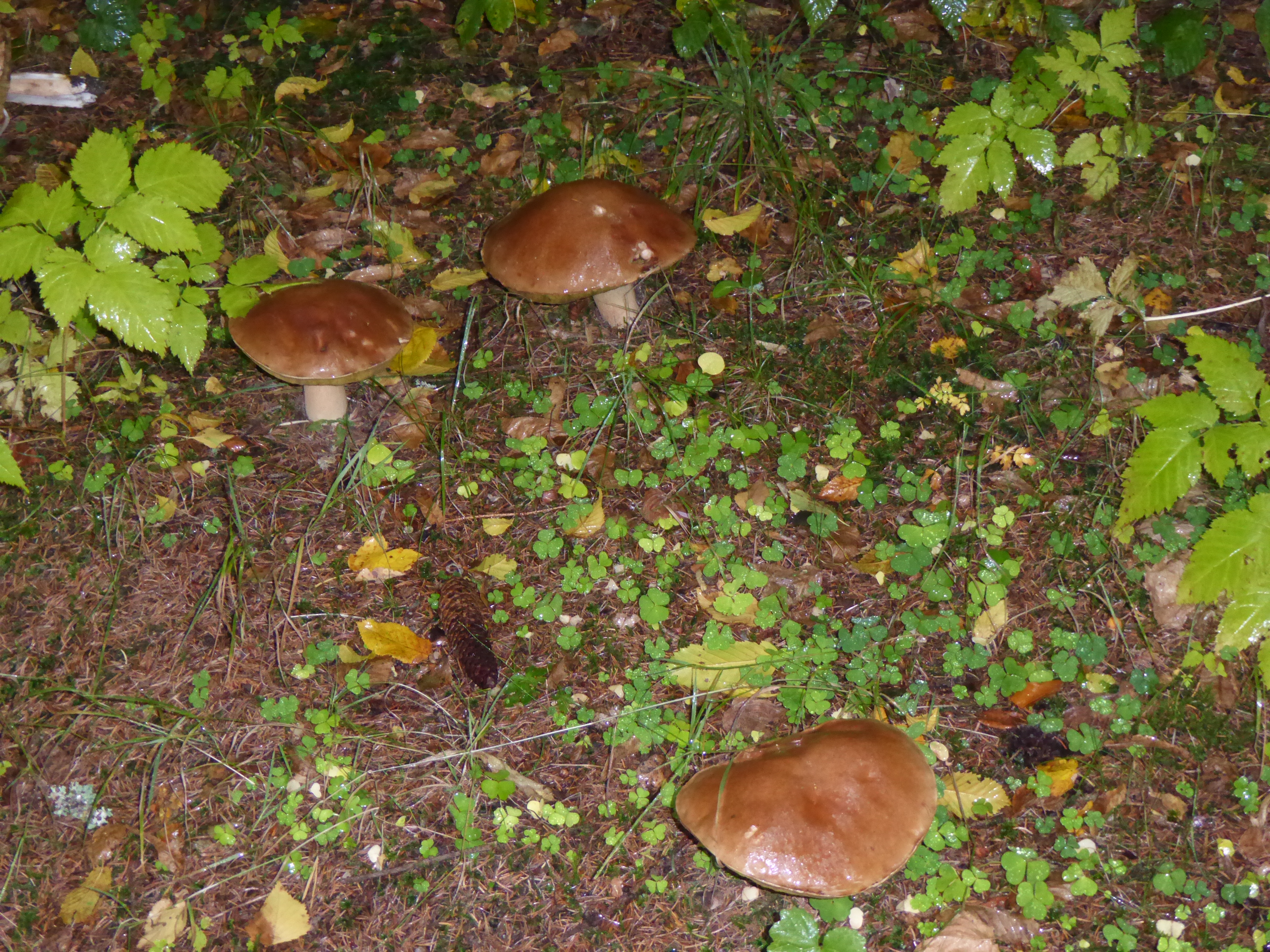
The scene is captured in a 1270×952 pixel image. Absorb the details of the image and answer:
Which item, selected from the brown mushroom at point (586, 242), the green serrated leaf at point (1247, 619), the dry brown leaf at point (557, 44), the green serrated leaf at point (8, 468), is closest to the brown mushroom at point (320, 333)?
the brown mushroom at point (586, 242)

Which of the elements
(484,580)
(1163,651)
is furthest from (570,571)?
(1163,651)

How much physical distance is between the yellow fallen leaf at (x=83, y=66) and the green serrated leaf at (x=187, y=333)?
237cm

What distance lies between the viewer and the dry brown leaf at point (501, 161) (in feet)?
13.6

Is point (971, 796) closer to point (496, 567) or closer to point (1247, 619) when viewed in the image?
point (1247, 619)

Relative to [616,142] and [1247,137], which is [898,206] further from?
[1247,137]

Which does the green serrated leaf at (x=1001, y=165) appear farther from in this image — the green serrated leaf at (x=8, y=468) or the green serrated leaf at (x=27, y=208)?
the green serrated leaf at (x=8, y=468)

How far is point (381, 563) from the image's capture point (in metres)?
3.20

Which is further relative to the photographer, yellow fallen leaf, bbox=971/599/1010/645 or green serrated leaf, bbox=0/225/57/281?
yellow fallen leaf, bbox=971/599/1010/645

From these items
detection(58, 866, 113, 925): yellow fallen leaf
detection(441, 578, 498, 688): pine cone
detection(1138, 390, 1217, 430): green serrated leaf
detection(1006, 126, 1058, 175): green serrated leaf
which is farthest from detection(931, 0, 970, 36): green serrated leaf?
detection(58, 866, 113, 925): yellow fallen leaf

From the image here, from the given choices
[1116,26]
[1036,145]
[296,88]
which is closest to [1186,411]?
[1036,145]

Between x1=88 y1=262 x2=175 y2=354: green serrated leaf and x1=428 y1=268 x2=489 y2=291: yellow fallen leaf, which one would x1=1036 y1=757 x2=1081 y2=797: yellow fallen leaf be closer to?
x1=428 y1=268 x2=489 y2=291: yellow fallen leaf

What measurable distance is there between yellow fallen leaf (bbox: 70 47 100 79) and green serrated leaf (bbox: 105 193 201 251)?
2.35 meters

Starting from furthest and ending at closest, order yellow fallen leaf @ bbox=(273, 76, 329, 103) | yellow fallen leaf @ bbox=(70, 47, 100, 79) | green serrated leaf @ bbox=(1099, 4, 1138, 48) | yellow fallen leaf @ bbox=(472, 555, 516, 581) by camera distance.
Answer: yellow fallen leaf @ bbox=(70, 47, 100, 79), yellow fallen leaf @ bbox=(273, 76, 329, 103), green serrated leaf @ bbox=(1099, 4, 1138, 48), yellow fallen leaf @ bbox=(472, 555, 516, 581)

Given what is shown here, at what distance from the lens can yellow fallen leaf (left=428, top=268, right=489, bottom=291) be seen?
380 centimetres
